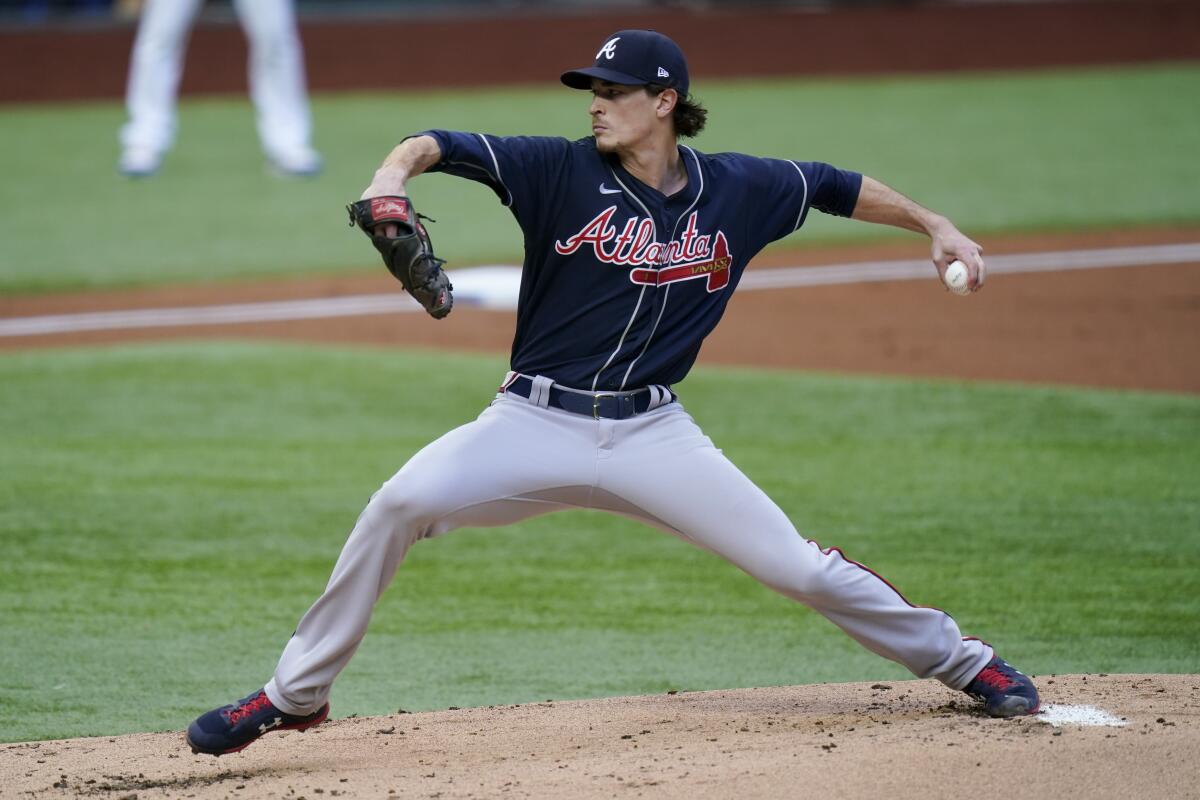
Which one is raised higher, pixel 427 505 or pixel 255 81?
pixel 255 81

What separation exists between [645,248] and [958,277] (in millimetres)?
825

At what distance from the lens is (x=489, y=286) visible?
9344 millimetres

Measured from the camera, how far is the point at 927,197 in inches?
547

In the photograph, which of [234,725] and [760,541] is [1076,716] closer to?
[760,541]

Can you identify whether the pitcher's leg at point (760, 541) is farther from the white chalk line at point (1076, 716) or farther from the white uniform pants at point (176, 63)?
the white uniform pants at point (176, 63)

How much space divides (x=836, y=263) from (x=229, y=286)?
14.5 feet

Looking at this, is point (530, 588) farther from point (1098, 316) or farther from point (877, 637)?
Answer: point (1098, 316)

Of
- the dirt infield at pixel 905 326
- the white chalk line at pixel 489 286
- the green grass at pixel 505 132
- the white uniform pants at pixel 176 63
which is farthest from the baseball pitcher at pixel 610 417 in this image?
the white uniform pants at pixel 176 63

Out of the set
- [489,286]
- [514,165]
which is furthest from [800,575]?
[489,286]

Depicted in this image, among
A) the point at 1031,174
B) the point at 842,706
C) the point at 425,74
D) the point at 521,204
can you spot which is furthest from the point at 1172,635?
the point at 425,74

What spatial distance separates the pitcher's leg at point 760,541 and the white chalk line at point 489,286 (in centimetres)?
498

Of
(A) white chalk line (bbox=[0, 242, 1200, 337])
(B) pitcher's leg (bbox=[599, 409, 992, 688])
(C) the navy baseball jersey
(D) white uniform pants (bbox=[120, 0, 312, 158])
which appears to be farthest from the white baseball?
(D) white uniform pants (bbox=[120, 0, 312, 158])

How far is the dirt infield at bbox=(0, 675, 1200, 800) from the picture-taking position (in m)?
3.70

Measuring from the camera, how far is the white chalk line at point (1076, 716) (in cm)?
408
